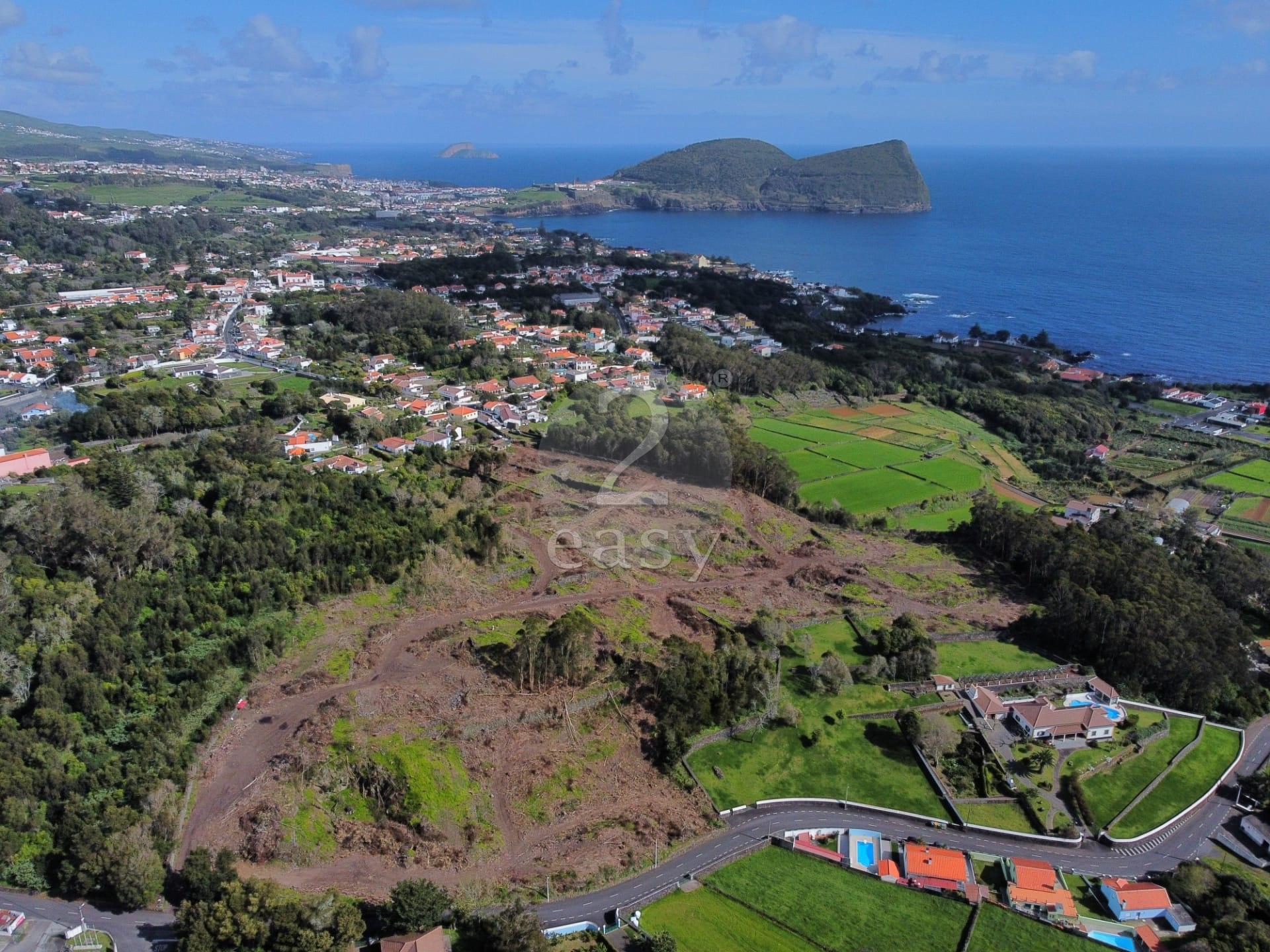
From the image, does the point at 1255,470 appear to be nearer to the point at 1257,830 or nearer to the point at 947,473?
the point at 947,473

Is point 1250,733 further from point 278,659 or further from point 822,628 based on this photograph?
point 278,659

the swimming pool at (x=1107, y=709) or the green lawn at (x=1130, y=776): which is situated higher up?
the swimming pool at (x=1107, y=709)

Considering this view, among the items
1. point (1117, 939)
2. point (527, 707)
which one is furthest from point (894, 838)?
point (527, 707)

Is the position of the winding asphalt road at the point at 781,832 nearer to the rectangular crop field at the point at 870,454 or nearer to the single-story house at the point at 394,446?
the rectangular crop field at the point at 870,454

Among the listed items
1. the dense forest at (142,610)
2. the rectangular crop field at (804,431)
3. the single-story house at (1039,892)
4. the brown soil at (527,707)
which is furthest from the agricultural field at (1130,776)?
the rectangular crop field at (804,431)

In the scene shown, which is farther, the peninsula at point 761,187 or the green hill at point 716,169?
the green hill at point 716,169

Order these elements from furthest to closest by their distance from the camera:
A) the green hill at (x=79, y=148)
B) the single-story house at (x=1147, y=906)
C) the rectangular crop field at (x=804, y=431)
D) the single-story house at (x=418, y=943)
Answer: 1. the green hill at (x=79, y=148)
2. the rectangular crop field at (x=804, y=431)
3. the single-story house at (x=1147, y=906)
4. the single-story house at (x=418, y=943)

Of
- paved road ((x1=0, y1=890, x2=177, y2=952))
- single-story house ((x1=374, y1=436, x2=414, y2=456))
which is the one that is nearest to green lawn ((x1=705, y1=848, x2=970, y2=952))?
paved road ((x1=0, y1=890, x2=177, y2=952))
